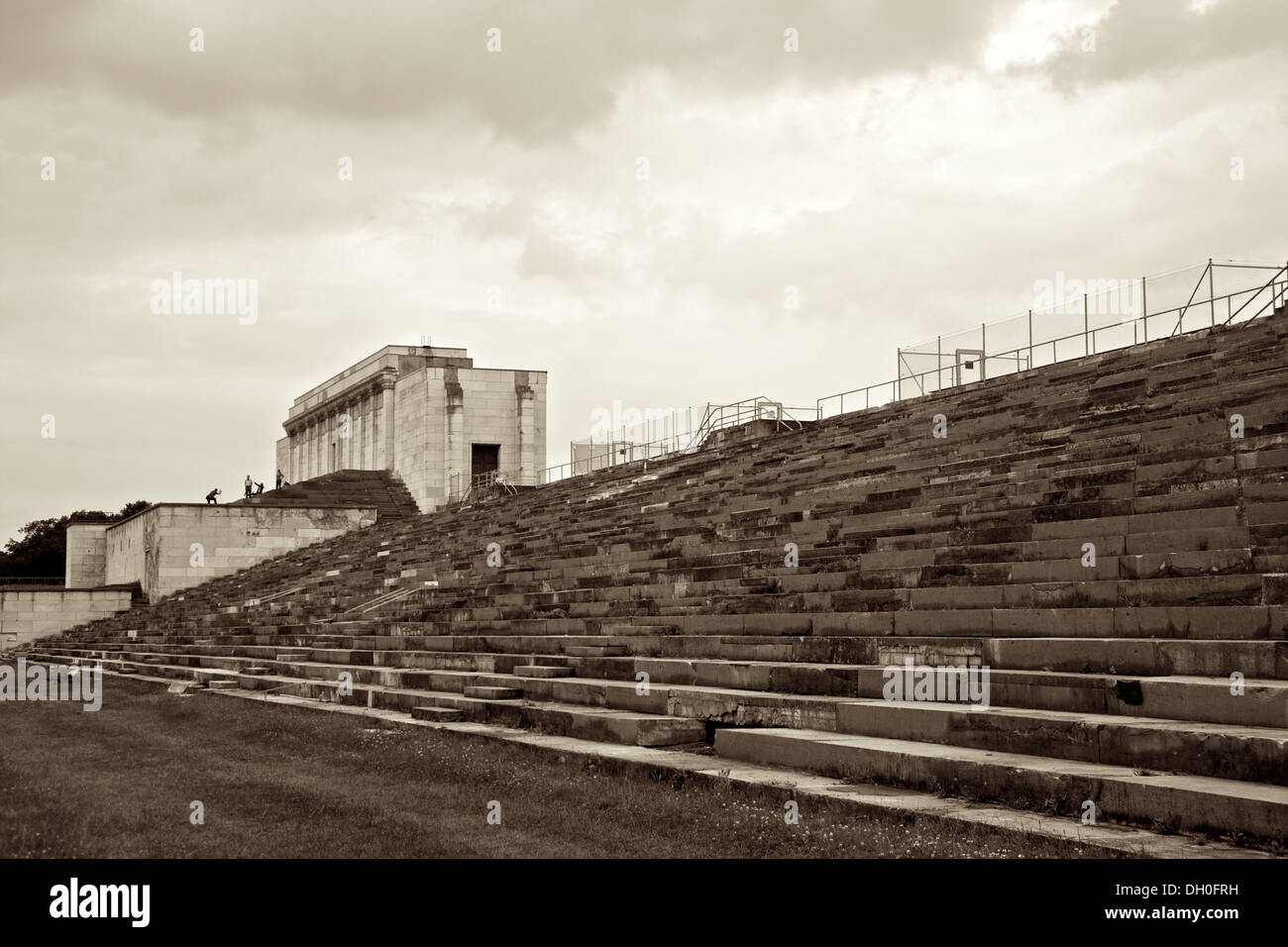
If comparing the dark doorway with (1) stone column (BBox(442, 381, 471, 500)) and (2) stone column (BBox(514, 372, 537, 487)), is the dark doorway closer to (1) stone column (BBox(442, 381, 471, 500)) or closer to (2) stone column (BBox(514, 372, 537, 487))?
(1) stone column (BBox(442, 381, 471, 500))

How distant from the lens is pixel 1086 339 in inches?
859

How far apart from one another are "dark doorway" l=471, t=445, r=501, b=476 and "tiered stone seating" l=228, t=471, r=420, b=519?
8.61 feet

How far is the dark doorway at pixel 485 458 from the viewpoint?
1818 inches

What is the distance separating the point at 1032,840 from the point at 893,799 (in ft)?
4.52

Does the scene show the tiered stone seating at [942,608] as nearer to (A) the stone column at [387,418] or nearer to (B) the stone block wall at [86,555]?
(A) the stone column at [387,418]

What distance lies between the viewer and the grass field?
24.9 ft

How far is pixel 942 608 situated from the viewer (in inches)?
477

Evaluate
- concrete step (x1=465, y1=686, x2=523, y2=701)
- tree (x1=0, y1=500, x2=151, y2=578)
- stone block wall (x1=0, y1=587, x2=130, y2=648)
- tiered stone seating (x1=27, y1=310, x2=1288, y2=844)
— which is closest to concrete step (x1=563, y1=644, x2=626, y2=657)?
tiered stone seating (x1=27, y1=310, x2=1288, y2=844)

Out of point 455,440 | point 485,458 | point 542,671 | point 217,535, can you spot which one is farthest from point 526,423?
point 542,671

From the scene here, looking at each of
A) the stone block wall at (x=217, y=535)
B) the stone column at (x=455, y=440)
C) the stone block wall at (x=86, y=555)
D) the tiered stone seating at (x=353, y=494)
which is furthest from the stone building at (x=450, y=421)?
the stone block wall at (x=86, y=555)

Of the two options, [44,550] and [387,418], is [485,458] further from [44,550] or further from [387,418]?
[44,550]

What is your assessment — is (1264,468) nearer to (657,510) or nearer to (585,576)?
(585,576)
